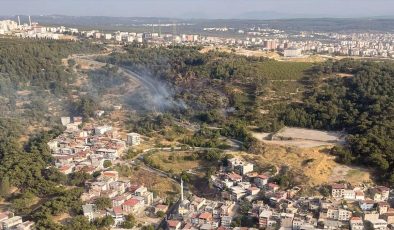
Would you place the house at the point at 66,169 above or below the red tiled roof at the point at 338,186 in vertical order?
below

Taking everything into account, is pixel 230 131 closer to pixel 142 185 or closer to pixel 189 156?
pixel 189 156

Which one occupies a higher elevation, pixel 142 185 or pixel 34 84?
pixel 34 84

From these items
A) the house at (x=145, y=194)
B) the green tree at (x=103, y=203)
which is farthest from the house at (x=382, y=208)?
the green tree at (x=103, y=203)

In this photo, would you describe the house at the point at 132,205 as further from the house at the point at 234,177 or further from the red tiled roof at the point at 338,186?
the red tiled roof at the point at 338,186

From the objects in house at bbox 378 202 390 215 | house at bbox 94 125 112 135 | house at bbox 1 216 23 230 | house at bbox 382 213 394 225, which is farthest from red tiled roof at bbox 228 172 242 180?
house at bbox 94 125 112 135

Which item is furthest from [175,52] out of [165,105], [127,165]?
[127,165]

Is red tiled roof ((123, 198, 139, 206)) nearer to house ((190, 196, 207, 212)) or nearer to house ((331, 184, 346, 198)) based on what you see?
house ((190, 196, 207, 212))
